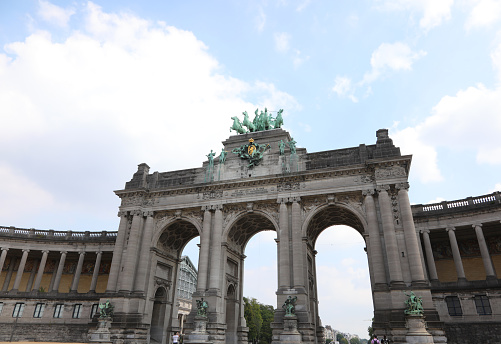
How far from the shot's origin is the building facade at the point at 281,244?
32.4 metres

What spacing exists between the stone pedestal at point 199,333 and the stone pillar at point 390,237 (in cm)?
1737

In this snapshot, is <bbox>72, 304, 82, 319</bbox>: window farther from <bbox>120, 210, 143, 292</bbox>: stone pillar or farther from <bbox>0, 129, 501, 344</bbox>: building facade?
<bbox>120, 210, 143, 292</bbox>: stone pillar

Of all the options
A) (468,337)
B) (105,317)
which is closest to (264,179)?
(105,317)

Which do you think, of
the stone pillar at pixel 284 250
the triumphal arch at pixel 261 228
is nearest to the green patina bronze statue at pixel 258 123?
the triumphal arch at pixel 261 228

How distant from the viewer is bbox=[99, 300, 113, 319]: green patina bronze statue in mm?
35562

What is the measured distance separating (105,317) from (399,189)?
105ft

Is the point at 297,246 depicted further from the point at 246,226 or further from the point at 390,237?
the point at 246,226

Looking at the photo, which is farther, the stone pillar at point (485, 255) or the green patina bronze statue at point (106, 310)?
the stone pillar at point (485, 255)

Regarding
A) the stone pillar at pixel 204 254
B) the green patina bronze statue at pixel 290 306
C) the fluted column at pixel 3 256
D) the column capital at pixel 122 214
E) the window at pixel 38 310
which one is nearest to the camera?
the green patina bronze statue at pixel 290 306

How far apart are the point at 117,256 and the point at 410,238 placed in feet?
102

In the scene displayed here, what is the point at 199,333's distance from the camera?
32188 millimetres

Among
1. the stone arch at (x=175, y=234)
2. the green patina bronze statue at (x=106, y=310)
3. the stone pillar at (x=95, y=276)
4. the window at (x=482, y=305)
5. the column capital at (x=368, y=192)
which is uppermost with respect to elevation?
the column capital at (x=368, y=192)

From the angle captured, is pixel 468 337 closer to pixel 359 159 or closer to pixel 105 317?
pixel 359 159

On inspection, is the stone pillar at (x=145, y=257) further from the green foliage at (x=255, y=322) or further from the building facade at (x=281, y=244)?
the green foliage at (x=255, y=322)
